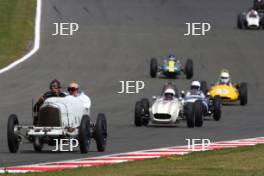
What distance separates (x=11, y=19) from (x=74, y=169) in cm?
3564

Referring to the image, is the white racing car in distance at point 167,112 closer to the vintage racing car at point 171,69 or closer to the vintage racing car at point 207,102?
the vintage racing car at point 207,102

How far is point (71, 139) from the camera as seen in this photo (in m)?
21.7

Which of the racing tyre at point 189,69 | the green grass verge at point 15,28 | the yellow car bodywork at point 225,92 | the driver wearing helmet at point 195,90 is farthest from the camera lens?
the green grass verge at point 15,28

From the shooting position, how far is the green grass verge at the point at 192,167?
16.4 metres

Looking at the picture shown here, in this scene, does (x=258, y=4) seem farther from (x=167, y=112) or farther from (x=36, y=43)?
(x=167, y=112)

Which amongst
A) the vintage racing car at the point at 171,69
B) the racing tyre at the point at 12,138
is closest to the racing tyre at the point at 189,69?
the vintage racing car at the point at 171,69

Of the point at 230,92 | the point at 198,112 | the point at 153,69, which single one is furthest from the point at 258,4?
the point at 198,112

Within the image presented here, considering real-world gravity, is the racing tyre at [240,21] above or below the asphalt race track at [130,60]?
above

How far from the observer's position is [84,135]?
827 inches

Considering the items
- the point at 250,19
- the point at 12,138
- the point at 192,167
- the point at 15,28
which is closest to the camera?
the point at 192,167

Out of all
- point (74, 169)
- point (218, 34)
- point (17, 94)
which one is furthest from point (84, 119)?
point (218, 34)

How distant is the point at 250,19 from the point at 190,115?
2633cm

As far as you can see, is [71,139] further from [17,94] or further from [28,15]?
[28,15]

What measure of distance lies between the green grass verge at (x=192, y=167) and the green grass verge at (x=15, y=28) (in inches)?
899
